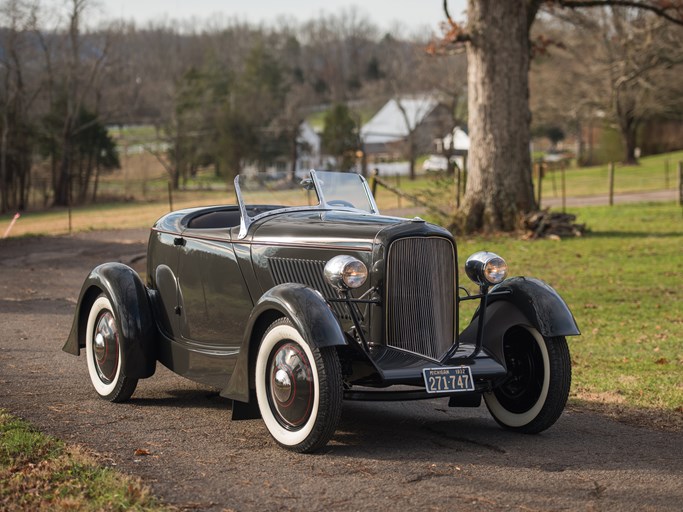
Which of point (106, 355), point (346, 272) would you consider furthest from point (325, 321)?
point (106, 355)

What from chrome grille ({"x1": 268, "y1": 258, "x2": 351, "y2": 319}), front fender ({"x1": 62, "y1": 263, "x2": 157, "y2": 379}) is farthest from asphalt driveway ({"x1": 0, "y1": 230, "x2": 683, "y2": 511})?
chrome grille ({"x1": 268, "y1": 258, "x2": 351, "y2": 319})

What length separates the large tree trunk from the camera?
19062 millimetres

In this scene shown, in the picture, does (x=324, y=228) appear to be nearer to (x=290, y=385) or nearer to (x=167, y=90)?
(x=290, y=385)

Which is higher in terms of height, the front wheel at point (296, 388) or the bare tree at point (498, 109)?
the bare tree at point (498, 109)

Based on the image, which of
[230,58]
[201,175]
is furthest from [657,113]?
[230,58]

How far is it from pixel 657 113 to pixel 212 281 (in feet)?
213

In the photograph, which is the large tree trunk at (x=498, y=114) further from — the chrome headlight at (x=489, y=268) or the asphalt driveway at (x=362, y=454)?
the chrome headlight at (x=489, y=268)

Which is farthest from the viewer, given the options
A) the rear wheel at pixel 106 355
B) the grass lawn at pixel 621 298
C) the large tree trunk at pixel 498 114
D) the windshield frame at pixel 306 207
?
the large tree trunk at pixel 498 114

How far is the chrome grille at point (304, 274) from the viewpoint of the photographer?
6.39 meters

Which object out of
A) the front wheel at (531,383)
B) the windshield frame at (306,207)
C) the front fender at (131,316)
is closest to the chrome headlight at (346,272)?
the windshield frame at (306,207)

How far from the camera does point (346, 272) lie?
5914mm

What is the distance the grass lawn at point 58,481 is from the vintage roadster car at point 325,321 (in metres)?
1.18

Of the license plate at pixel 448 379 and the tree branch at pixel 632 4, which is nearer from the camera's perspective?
the license plate at pixel 448 379

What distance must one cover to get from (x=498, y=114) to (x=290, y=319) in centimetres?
1426
